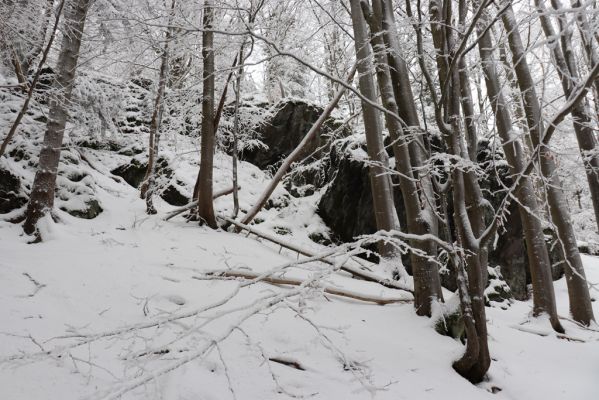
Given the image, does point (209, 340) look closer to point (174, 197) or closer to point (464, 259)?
point (464, 259)

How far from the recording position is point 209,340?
1922 mm

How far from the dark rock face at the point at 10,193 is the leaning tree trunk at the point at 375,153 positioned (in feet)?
17.3

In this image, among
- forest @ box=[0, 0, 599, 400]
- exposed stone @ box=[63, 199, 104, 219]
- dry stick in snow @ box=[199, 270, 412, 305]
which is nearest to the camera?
forest @ box=[0, 0, 599, 400]

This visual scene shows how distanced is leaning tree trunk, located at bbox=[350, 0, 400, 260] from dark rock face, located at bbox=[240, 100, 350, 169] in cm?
568

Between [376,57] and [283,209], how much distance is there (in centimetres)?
661

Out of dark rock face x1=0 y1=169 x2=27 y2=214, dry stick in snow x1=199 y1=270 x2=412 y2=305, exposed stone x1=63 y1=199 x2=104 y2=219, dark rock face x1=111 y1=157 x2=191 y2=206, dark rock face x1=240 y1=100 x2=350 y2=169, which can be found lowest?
dry stick in snow x1=199 y1=270 x2=412 y2=305

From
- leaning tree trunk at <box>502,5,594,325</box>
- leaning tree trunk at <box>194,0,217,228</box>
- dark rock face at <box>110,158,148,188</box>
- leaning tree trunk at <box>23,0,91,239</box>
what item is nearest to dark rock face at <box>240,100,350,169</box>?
dark rock face at <box>110,158,148,188</box>

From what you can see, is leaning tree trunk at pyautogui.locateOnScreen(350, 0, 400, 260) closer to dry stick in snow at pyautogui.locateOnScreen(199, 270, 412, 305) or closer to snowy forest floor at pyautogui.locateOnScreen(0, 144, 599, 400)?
snowy forest floor at pyautogui.locateOnScreen(0, 144, 599, 400)

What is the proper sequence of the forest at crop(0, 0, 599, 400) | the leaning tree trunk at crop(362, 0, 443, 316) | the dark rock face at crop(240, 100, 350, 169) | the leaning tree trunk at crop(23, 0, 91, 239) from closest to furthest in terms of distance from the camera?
the forest at crop(0, 0, 599, 400) < the leaning tree trunk at crop(362, 0, 443, 316) < the leaning tree trunk at crop(23, 0, 91, 239) < the dark rock face at crop(240, 100, 350, 169)

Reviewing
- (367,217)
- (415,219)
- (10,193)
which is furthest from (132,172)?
(415,219)

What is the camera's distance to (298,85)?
63.9ft

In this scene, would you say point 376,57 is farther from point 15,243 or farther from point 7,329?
point 15,243

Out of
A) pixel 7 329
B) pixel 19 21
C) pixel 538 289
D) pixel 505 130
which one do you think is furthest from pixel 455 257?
pixel 19 21

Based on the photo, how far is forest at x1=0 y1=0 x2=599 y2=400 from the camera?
7.46 ft
